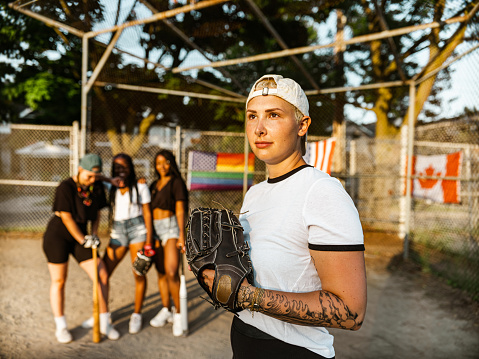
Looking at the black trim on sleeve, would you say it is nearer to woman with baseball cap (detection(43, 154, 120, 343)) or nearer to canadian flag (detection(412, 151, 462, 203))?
woman with baseball cap (detection(43, 154, 120, 343))

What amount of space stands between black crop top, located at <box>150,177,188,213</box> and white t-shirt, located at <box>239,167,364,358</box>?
3.05 m

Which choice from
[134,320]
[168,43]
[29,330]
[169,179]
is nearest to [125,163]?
[169,179]

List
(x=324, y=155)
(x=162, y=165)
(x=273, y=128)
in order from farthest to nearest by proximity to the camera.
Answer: (x=324, y=155)
(x=162, y=165)
(x=273, y=128)

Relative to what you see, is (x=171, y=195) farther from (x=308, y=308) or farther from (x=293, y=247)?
(x=308, y=308)

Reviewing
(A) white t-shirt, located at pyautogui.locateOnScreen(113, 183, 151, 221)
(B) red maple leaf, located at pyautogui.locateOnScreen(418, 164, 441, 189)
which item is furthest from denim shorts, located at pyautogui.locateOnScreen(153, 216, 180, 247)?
(B) red maple leaf, located at pyautogui.locateOnScreen(418, 164, 441, 189)

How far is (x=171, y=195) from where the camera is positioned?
4.57 metres

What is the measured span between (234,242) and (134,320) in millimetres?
3340

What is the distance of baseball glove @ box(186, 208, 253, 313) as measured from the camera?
1294 millimetres

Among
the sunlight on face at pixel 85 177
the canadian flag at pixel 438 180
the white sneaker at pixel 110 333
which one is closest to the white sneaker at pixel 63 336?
the white sneaker at pixel 110 333

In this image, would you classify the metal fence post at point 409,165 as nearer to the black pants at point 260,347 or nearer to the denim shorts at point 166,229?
the denim shorts at point 166,229

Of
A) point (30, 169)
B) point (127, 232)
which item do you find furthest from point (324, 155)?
point (30, 169)

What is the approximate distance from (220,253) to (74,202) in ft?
10.5

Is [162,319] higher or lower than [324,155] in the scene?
lower

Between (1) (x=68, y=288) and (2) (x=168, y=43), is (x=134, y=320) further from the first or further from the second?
(2) (x=168, y=43)
